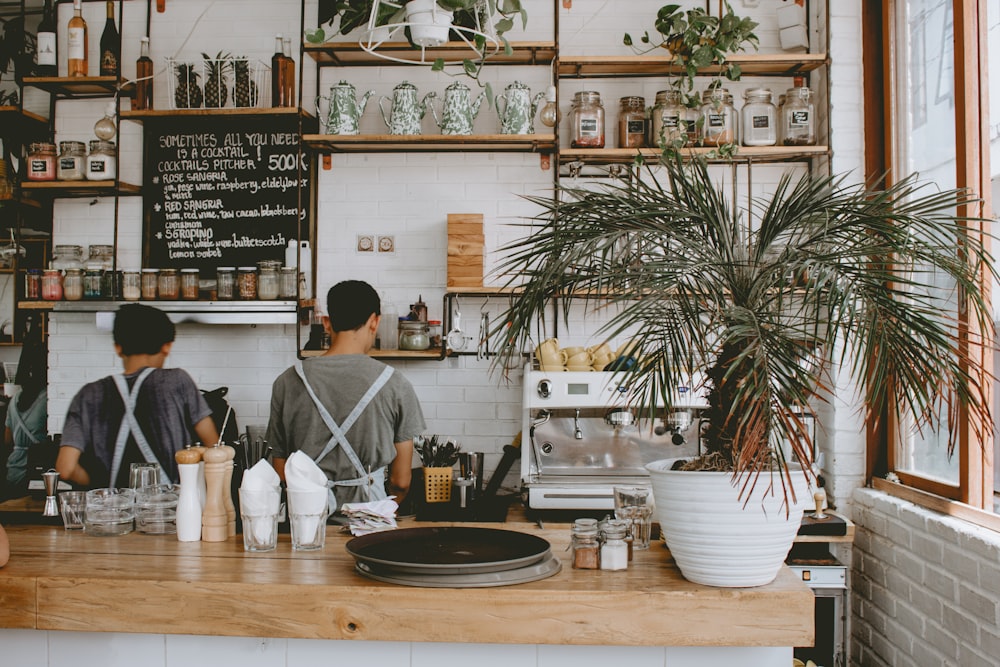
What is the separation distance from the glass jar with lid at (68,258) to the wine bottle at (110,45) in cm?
81

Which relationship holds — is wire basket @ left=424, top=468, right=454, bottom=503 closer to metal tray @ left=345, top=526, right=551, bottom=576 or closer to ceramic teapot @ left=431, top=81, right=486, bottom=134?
metal tray @ left=345, top=526, right=551, bottom=576

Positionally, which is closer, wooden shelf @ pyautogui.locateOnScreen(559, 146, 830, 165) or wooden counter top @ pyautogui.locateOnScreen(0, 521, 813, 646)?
wooden counter top @ pyautogui.locateOnScreen(0, 521, 813, 646)

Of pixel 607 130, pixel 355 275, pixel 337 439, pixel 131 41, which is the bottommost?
pixel 337 439

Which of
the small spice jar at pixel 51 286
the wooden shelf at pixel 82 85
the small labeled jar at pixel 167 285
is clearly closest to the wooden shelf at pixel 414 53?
the wooden shelf at pixel 82 85

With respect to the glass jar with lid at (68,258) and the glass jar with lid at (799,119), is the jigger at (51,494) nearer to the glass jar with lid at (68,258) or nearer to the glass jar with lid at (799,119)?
the glass jar with lid at (68,258)

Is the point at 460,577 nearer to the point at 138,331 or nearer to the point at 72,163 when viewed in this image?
the point at 138,331

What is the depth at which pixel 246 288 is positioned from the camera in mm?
3781

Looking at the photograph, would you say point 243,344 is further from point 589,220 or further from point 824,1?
point 824,1

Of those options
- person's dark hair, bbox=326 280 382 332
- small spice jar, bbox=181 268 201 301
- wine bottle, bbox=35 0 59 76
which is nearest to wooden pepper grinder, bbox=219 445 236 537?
person's dark hair, bbox=326 280 382 332

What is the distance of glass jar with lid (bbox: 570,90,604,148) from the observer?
146 inches

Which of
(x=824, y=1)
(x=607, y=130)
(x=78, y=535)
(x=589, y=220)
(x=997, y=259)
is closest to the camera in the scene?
(x=589, y=220)

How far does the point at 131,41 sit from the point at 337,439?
2582mm

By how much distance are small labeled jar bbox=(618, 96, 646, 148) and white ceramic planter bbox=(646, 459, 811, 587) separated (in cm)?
226

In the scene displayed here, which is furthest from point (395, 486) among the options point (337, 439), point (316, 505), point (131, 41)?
point (131, 41)
